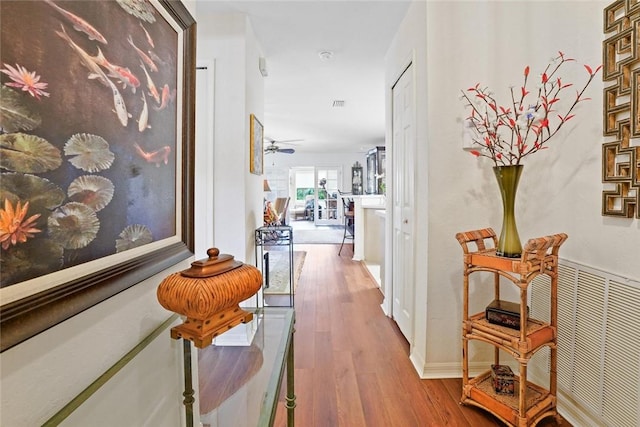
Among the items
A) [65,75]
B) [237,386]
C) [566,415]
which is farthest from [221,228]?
[566,415]

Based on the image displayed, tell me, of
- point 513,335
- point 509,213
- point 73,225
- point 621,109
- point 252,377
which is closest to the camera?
point 73,225

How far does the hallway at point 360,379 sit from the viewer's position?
1.61 m

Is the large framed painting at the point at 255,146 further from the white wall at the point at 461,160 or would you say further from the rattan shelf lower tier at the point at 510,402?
the rattan shelf lower tier at the point at 510,402

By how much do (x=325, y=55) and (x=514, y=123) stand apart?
2.05 metres

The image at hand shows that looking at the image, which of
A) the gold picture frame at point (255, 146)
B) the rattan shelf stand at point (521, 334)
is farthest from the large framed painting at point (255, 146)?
the rattan shelf stand at point (521, 334)

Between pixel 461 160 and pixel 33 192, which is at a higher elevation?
pixel 461 160

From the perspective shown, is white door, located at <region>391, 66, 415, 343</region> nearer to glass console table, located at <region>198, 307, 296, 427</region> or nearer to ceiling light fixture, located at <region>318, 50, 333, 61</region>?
ceiling light fixture, located at <region>318, 50, 333, 61</region>

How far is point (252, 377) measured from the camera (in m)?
1.16

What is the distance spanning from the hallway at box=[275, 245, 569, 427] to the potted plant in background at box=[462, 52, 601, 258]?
914 mm

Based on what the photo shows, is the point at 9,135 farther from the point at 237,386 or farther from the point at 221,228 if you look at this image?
the point at 221,228

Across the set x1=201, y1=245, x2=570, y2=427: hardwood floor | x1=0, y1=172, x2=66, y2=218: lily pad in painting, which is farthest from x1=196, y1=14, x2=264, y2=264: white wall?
x1=0, y1=172, x2=66, y2=218: lily pad in painting

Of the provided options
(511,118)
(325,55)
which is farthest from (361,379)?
(325,55)

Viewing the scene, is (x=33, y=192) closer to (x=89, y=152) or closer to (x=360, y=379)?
(x=89, y=152)

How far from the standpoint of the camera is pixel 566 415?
61.9 inches
